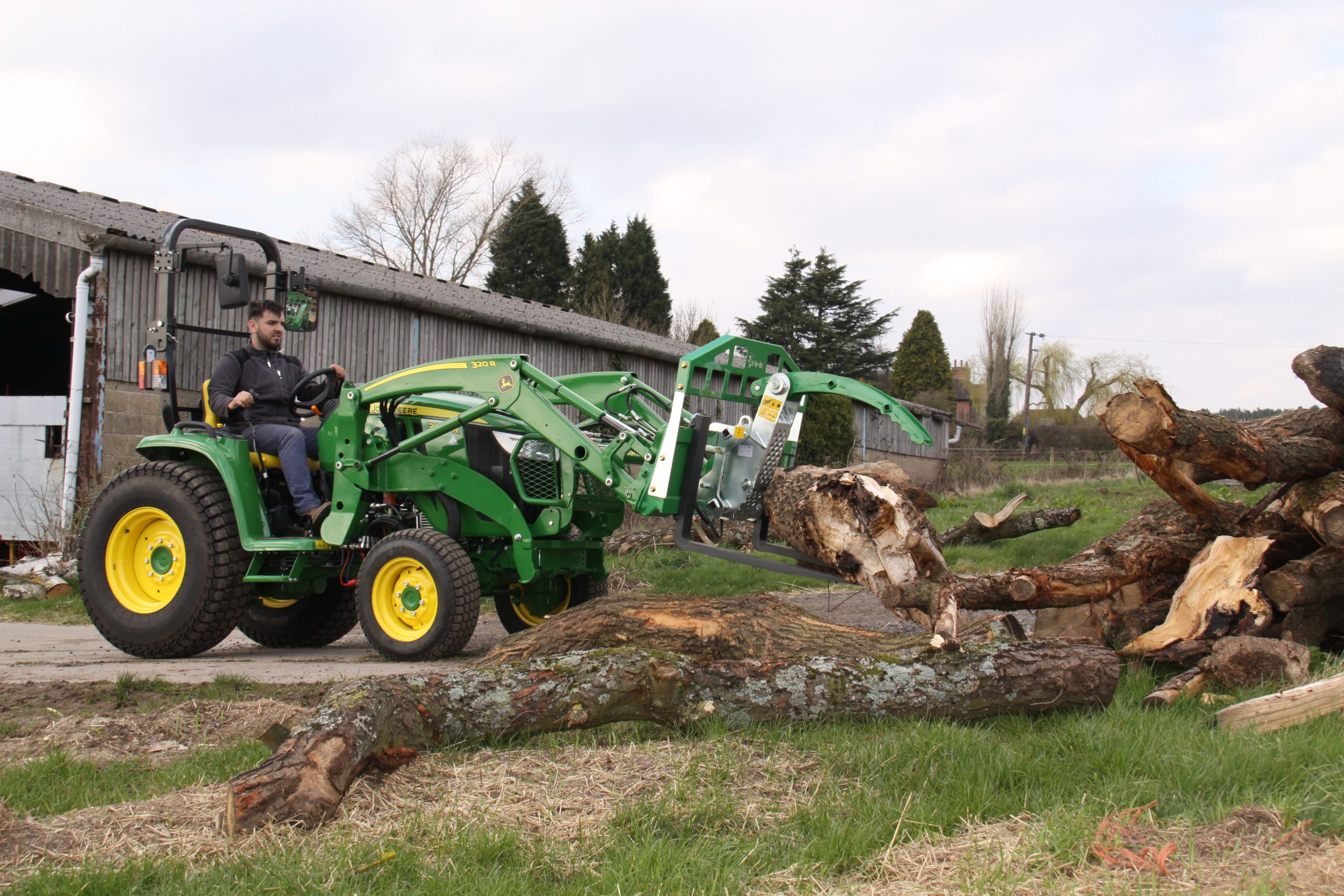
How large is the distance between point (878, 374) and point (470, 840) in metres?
49.1

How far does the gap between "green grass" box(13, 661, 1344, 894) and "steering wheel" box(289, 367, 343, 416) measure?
3.69 metres

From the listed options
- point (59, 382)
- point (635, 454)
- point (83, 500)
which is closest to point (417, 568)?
point (635, 454)

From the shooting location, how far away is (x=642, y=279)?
42.6 m

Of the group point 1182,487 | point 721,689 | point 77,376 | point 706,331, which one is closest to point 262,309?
point 721,689

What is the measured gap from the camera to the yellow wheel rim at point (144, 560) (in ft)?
23.6

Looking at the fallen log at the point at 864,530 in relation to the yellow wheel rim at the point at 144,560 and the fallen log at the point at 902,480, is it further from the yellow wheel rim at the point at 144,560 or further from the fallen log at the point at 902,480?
the yellow wheel rim at the point at 144,560

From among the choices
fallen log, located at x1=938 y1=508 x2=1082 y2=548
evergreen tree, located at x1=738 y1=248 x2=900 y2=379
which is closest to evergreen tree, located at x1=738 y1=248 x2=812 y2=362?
evergreen tree, located at x1=738 y1=248 x2=900 y2=379

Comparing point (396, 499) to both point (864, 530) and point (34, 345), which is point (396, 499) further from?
point (34, 345)

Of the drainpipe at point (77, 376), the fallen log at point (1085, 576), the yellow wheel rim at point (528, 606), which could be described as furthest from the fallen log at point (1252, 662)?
the drainpipe at point (77, 376)

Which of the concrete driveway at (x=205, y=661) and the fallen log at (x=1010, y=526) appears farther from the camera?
the fallen log at (x=1010, y=526)

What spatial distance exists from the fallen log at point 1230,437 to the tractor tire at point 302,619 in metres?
5.55

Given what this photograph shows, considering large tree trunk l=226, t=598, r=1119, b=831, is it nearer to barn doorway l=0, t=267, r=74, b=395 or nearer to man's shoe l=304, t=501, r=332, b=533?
man's shoe l=304, t=501, r=332, b=533

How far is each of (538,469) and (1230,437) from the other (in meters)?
4.10

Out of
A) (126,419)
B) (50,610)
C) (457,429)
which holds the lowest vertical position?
(50,610)
